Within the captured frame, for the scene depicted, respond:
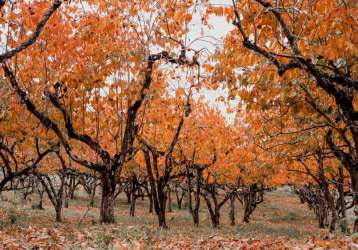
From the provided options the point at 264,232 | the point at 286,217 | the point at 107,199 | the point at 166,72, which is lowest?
the point at 264,232

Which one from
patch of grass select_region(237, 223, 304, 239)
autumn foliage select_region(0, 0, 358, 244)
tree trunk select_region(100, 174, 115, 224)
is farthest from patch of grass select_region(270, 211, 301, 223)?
tree trunk select_region(100, 174, 115, 224)

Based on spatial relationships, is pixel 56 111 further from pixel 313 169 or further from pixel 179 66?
pixel 313 169

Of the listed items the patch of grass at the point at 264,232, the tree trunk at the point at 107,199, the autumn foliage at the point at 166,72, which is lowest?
the patch of grass at the point at 264,232

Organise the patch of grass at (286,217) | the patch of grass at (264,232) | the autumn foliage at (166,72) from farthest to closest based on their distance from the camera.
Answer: the patch of grass at (286,217)
the patch of grass at (264,232)
the autumn foliage at (166,72)

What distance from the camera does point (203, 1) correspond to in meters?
8.62

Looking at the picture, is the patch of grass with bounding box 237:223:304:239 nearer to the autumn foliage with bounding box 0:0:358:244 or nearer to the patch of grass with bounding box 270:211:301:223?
the autumn foliage with bounding box 0:0:358:244

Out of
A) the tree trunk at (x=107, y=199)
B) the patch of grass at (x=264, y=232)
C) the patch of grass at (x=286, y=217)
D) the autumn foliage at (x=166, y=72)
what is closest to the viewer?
the autumn foliage at (x=166, y=72)

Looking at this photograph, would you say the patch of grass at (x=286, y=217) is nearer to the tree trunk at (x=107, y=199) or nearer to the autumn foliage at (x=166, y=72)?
the autumn foliage at (x=166, y=72)

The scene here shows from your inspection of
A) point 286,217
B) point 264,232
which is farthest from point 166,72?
point 286,217

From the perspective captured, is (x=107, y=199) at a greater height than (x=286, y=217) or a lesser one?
greater

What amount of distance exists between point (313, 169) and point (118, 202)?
38986mm

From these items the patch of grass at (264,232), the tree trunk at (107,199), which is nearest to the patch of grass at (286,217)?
the patch of grass at (264,232)

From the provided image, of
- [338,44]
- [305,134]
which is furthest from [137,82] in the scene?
[338,44]

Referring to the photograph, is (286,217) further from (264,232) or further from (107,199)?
(107,199)
